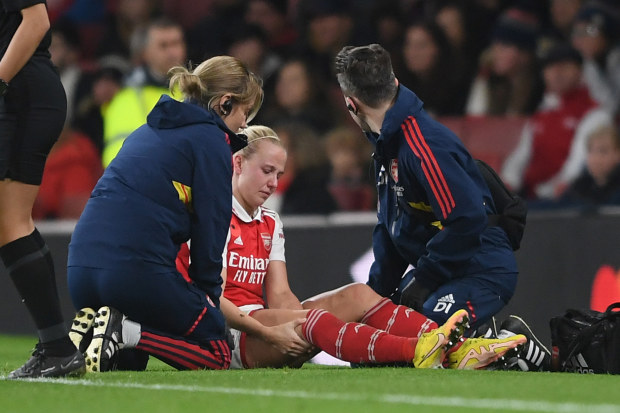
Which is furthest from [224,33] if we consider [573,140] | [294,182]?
[573,140]

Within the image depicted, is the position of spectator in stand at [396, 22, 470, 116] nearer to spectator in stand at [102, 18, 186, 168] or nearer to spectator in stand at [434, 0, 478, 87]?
spectator in stand at [434, 0, 478, 87]

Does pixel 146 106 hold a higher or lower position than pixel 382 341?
higher

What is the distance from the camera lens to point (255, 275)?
5.91 meters

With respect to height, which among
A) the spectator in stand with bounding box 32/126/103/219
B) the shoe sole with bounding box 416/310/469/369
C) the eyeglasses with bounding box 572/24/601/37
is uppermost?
the eyeglasses with bounding box 572/24/601/37

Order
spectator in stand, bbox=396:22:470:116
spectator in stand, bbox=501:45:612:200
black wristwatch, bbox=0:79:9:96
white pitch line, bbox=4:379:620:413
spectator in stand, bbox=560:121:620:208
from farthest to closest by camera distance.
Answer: spectator in stand, bbox=396:22:470:116 < spectator in stand, bbox=501:45:612:200 < spectator in stand, bbox=560:121:620:208 < black wristwatch, bbox=0:79:9:96 < white pitch line, bbox=4:379:620:413

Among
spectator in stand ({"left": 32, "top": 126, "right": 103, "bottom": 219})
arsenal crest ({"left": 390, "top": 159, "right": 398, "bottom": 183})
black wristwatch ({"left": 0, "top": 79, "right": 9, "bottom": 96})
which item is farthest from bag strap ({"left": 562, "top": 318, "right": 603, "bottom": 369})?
spectator in stand ({"left": 32, "top": 126, "right": 103, "bottom": 219})

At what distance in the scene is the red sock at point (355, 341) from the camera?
519cm

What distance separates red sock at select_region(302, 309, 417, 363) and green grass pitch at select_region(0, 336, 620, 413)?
11cm

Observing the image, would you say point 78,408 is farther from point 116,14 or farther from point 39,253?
point 116,14

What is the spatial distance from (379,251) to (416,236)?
317mm

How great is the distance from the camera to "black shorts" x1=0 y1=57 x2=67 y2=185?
176 inches

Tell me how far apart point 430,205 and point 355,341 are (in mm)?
735

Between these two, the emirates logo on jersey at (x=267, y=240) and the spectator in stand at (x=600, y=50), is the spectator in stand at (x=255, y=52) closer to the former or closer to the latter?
the spectator in stand at (x=600, y=50)

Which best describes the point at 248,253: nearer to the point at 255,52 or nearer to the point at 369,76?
the point at 369,76
